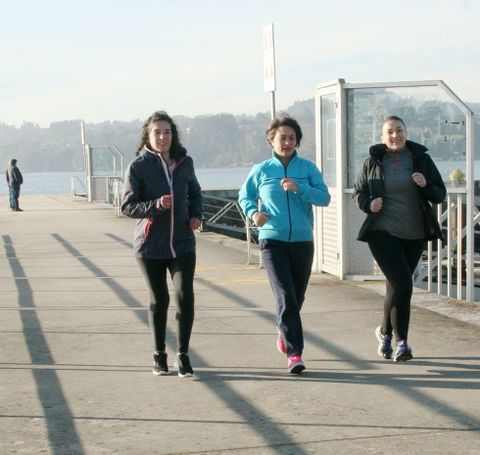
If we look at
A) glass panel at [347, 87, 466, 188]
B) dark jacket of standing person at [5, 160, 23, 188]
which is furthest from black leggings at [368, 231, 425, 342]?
dark jacket of standing person at [5, 160, 23, 188]

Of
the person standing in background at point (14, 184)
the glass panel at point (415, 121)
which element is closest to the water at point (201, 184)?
the person standing in background at point (14, 184)

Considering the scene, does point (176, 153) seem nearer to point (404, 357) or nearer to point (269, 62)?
point (404, 357)

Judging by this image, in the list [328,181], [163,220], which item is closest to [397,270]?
[163,220]

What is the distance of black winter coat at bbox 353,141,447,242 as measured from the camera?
7.19 metres

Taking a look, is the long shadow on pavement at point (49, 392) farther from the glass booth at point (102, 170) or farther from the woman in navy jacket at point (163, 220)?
the glass booth at point (102, 170)

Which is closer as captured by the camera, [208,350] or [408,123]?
[208,350]

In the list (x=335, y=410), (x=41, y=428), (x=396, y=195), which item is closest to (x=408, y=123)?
(x=396, y=195)

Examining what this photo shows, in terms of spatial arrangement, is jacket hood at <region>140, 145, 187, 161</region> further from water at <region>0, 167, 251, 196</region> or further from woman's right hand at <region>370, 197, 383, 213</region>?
water at <region>0, 167, 251, 196</region>

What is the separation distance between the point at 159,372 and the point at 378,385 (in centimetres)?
142

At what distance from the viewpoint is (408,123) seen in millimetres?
11234

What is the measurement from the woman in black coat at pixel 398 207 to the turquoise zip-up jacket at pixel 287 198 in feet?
1.33

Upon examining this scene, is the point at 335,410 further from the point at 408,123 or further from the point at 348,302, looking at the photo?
the point at 408,123

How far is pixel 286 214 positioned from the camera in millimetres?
7102

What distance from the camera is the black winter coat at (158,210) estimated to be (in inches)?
269
